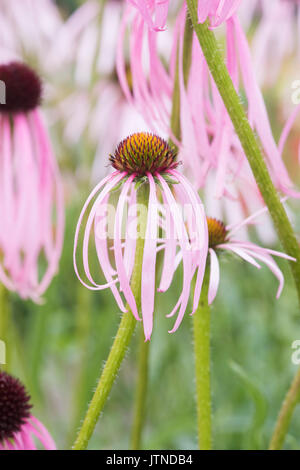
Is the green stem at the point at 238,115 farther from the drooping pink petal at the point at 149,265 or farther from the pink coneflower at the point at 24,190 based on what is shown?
the pink coneflower at the point at 24,190

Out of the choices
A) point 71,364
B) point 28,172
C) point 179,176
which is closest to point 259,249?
point 179,176

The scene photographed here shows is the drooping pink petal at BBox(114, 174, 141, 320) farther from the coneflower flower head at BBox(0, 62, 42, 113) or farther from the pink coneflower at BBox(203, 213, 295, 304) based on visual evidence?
the coneflower flower head at BBox(0, 62, 42, 113)

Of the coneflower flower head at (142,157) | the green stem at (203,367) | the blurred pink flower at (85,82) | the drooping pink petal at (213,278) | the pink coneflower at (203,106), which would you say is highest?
the blurred pink flower at (85,82)

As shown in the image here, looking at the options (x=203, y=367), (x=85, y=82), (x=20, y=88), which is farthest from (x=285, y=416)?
(x=85, y=82)

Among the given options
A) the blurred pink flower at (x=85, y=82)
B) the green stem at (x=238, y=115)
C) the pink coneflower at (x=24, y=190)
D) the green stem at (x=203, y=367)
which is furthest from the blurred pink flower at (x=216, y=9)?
the blurred pink flower at (x=85, y=82)
